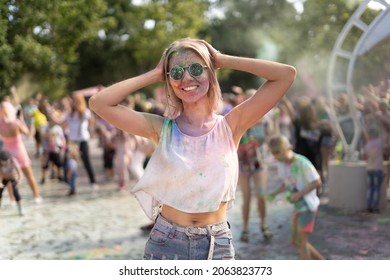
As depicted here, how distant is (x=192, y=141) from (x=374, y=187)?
11.4 ft

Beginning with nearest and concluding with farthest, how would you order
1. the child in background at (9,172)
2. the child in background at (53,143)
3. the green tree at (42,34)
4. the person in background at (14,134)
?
the green tree at (42,34) → the child in background at (9,172) → the person in background at (14,134) → the child in background at (53,143)

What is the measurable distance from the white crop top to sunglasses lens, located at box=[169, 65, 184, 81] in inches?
7.6

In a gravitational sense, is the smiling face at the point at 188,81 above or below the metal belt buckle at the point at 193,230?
above

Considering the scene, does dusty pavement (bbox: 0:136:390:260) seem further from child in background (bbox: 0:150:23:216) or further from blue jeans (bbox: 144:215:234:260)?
blue jeans (bbox: 144:215:234:260)

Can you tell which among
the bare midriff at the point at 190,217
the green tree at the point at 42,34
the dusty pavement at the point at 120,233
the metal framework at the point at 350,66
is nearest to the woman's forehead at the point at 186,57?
the bare midriff at the point at 190,217

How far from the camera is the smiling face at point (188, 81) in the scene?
204cm

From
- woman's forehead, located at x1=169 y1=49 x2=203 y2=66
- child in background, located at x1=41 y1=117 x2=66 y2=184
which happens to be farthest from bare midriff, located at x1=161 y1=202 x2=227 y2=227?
child in background, located at x1=41 y1=117 x2=66 y2=184

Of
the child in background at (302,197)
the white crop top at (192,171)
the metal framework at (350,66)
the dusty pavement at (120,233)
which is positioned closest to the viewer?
the white crop top at (192,171)

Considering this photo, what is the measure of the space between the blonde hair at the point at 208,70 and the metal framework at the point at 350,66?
260cm

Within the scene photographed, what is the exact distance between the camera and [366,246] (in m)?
3.99

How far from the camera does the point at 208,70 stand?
6.76ft

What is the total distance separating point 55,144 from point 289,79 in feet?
19.6

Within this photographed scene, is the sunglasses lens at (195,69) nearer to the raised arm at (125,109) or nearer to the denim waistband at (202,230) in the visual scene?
the raised arm at (125,109)
